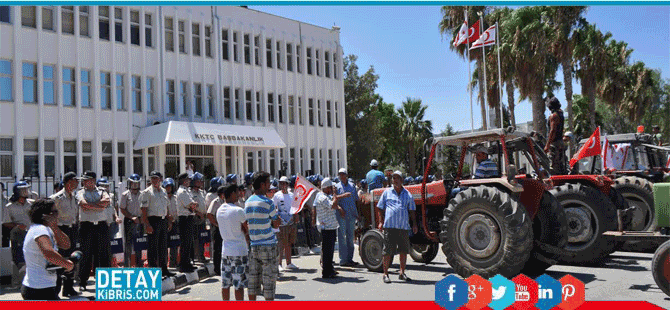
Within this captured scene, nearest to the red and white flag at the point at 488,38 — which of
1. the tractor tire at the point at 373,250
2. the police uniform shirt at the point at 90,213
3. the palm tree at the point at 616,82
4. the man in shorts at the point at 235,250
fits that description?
the palm tree at the point at 616,82

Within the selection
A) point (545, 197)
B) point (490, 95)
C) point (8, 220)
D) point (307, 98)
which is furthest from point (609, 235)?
point (307, 98)

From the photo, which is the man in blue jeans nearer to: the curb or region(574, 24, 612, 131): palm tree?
the curb

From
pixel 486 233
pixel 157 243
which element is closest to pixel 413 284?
pixel 486 233

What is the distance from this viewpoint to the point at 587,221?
11.4 m

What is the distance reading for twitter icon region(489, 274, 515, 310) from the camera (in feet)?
21.8

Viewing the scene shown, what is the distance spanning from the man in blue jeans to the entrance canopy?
15107 mm

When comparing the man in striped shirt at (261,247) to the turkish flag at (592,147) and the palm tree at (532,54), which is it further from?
the palm tree at (532,54)

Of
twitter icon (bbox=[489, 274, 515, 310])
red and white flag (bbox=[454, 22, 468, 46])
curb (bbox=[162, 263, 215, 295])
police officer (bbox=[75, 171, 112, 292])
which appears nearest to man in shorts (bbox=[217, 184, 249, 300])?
curb (bbox=[162, 263, 215, 295])

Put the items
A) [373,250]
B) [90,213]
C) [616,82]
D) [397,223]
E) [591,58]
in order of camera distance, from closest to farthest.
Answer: [90,213] < [397,223] < [373,250] < [591,58] < [616,82]

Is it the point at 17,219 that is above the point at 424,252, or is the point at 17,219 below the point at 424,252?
above

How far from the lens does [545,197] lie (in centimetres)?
1015

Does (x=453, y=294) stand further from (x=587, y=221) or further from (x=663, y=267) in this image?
(x=587, y=221)

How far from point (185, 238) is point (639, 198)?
875 centimetres

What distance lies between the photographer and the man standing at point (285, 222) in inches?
492
